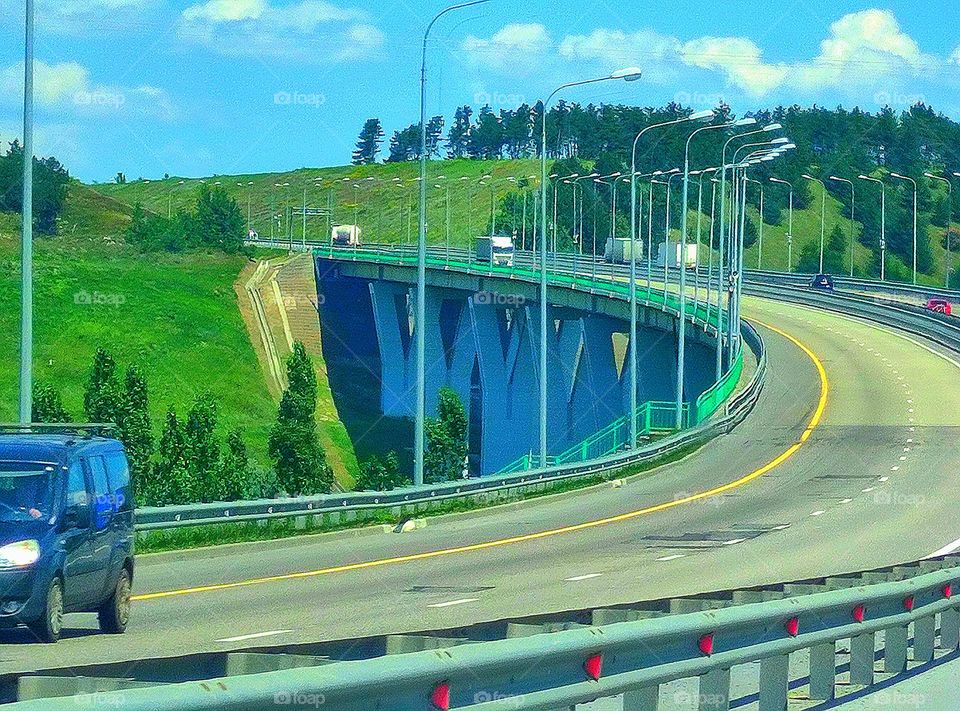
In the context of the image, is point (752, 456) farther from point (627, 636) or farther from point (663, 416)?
point (627, 636)

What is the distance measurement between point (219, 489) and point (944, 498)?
3267 cm

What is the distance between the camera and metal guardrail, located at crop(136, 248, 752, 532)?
25.5 meters

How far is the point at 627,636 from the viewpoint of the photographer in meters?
7.49

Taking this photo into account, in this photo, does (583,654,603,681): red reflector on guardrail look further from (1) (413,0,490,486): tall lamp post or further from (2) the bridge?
(1) (413,0,490,486): tall lamp post

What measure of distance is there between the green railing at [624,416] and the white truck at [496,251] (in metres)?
3.11

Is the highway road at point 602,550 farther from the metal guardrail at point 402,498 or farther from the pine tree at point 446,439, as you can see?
the pine tree at point 446,439

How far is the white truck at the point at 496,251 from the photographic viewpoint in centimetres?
11094

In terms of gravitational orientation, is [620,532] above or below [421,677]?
below

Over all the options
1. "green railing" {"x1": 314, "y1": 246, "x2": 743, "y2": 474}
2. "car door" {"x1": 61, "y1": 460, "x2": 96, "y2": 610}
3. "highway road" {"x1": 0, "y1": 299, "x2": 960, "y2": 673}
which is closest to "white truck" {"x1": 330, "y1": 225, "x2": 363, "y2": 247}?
"green railing" {"x1": 314, "y1": 246, "x2": 743, "y2": 474}

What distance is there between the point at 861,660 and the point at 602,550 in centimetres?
1660

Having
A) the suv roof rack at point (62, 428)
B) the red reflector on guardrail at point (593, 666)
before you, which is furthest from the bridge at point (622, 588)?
the suv roof rack at point (62, 428)

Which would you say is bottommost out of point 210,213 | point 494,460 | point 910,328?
point 494,460

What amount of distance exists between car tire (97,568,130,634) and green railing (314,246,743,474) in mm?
32429

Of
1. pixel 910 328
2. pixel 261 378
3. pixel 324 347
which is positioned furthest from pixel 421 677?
pixel 324 347
